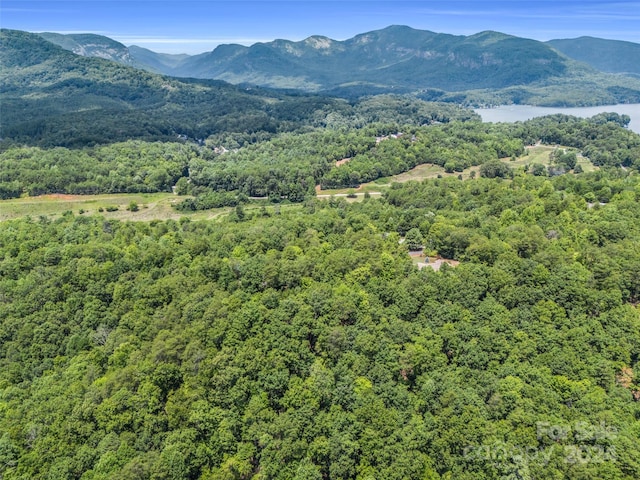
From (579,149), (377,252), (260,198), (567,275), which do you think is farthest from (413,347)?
(579,149)

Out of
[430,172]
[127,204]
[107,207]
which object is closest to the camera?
[107,207]

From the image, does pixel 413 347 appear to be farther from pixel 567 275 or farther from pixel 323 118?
pixel 323 118

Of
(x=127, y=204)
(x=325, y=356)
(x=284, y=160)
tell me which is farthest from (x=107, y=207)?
(x=325, y=356)

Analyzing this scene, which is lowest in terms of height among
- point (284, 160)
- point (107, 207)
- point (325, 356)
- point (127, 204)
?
point (127, 204)

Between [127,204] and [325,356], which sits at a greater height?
[325,356]

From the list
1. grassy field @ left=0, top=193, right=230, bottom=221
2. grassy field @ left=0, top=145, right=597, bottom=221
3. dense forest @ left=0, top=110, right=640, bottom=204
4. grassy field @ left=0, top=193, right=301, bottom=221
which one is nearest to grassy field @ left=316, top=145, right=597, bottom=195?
grassy field @ left=0, top=145, right=597, bottom=221

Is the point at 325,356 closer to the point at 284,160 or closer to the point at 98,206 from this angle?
the point at 98,206

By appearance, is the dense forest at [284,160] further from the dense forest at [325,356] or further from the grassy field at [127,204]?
the dense forest at [325,356]

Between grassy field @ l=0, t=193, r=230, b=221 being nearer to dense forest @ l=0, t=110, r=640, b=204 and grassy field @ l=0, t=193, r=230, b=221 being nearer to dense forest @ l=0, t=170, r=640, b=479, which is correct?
dense forest @ l=0, t=110, r=640, b=204
